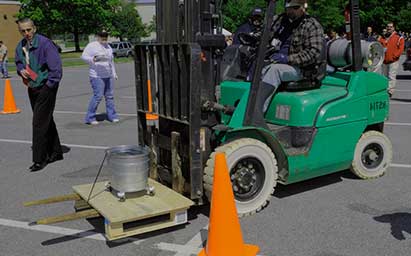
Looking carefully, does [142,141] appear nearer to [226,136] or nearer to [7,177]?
[226,136]

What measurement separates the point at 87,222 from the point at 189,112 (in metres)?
1.51

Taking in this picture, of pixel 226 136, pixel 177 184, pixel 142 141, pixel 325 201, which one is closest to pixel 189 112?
pixel 226 136

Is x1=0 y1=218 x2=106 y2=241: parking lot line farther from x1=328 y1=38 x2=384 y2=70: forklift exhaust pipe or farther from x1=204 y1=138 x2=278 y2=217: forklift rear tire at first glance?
x1=328 y1=38 x2=384 y2=70: forklift exhaust pipe

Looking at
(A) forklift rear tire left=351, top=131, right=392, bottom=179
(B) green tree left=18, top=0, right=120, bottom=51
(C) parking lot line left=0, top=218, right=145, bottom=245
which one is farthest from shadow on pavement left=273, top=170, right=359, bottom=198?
(B) green tree left=18, top=0, right=120, bottom=51

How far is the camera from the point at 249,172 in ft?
15.3

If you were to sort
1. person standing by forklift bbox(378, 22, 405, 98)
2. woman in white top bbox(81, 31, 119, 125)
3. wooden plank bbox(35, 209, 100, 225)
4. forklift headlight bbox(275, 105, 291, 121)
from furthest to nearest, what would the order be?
1. person standing by forklift bbox(378, 22, 405, 98)
2. woman in white top bbox(81, 31, 119, 125)
3. forklift headlight bbox(275, 105, 291, 121)
4. wooden plank bbox(35, 209, 100, 225)

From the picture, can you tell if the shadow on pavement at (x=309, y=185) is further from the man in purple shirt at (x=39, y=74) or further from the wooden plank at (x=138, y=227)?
the man in purple shirt at (x=39, y=74)

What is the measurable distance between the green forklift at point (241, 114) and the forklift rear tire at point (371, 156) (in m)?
0.01

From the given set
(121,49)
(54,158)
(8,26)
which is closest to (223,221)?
(54,158)

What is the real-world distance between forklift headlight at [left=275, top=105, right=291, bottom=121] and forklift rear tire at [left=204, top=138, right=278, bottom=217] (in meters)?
0.64

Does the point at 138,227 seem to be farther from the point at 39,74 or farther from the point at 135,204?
the point at 39,74

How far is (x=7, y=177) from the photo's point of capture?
6172 millimetres

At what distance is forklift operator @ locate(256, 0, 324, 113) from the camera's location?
496 centimetres

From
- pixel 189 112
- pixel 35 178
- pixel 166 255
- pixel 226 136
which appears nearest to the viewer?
pixel 166 255
